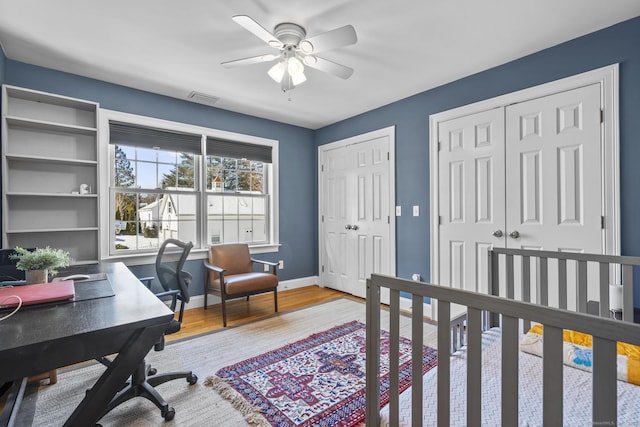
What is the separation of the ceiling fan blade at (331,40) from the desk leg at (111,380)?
186 cm

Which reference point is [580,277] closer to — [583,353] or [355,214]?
[583,353]

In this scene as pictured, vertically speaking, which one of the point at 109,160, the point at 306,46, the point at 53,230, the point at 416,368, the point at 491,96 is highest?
the point at 306,46

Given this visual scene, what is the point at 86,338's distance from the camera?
1.05 metres

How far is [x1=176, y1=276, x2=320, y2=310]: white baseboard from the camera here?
3.60 m

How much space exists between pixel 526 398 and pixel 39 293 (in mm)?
2036

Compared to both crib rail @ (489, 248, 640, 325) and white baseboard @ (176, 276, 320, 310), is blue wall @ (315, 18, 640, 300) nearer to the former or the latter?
crib rail @ (489, 248, 640, 325)

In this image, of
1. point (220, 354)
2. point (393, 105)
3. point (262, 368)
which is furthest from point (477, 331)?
point (393, 105)

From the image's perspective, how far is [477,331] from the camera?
0.87 m

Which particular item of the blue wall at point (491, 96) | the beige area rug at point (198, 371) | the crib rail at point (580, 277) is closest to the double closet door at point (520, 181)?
the blue wall at point (491, 96)

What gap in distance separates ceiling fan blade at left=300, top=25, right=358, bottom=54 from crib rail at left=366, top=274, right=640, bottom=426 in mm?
1538

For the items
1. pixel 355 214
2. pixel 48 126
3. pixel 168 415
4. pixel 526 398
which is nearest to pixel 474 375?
pixel 526 398

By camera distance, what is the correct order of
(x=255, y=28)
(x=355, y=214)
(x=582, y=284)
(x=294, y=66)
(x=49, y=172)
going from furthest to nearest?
(x=355, y=214)
(x=49, y=172)
(x=294, y=66)
(x=255, y=28)
(x=582, y=284)

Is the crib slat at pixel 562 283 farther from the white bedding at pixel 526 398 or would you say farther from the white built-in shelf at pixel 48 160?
the white built-in shelf at pixel 48 160

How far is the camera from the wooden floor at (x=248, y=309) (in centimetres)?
300
